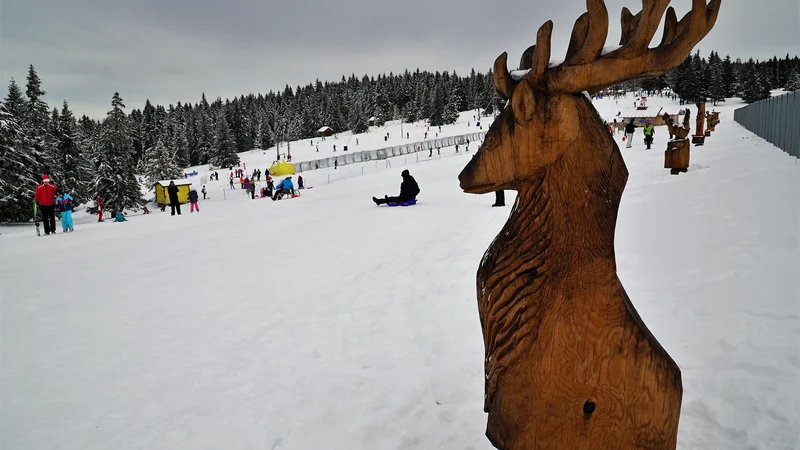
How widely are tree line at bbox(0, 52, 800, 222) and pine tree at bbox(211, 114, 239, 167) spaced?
17 centimetres

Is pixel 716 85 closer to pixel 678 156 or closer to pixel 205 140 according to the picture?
pixel 678 156

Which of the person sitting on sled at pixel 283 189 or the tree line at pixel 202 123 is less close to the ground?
the tree line at pixel 202 123

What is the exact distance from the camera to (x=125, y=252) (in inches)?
399

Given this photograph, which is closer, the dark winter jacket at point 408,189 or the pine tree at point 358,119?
the dark winter jacket at point 408,189

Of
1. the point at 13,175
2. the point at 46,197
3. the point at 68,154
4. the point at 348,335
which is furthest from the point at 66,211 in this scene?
the point at 68,154

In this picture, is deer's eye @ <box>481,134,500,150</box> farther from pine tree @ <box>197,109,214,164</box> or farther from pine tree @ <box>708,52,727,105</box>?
pine tree @ <box>708,52,727,105</box>

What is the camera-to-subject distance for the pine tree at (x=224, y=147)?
7362 centimetres

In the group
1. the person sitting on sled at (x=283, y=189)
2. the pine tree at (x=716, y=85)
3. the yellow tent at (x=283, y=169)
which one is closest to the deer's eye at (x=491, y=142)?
the person sitting on sled at (x=283, y=189)

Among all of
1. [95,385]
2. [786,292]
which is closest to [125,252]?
[95,385]

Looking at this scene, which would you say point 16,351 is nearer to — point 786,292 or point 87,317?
point 87,317

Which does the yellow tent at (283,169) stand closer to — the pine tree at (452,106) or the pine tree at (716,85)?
the pine tree at (452,106)

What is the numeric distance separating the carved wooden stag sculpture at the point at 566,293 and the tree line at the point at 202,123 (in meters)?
0.55

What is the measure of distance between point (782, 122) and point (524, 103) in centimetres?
2078

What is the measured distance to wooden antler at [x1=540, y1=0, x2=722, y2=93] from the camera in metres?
1.55
